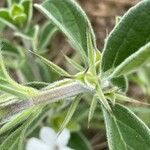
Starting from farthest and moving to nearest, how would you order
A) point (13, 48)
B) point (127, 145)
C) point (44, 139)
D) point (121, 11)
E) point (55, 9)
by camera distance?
1. point (121, 11)
2. point (13, 48)
3. point (44, 139)
4. point (55, 9)
5. point (127, 145)

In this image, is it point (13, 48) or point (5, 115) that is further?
point (13, 48)

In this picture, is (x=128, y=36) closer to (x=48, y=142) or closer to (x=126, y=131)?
Answer: (x=126, y=131)

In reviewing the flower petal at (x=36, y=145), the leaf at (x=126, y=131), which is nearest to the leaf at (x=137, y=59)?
the leaf at (x=126, y=131)

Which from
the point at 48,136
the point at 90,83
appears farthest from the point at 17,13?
the point at 90,83

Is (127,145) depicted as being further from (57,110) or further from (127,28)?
(57,110)

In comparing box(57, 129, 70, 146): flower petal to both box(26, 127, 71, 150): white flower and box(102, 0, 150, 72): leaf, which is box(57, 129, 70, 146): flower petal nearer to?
box(26, 127, 71, 150): white flower

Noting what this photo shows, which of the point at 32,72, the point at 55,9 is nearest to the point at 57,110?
the point at 32,72

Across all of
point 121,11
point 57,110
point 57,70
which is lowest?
point 57,70

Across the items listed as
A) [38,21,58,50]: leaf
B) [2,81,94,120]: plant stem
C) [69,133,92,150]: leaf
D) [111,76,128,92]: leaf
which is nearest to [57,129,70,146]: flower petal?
[69,133,92,150]: leaf
